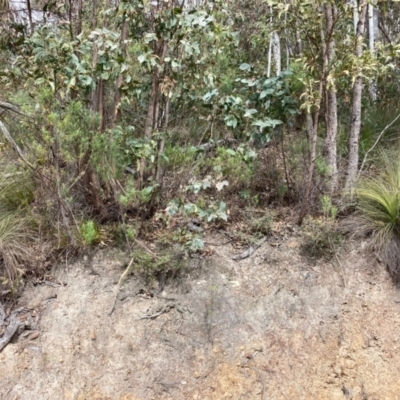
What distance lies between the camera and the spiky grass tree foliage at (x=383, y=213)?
3100mm

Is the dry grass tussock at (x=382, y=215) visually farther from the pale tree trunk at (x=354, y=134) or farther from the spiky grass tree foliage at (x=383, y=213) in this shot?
the pale tree trunk at (x=354, y=134)

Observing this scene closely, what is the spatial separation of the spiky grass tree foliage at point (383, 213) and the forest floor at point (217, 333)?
12cm

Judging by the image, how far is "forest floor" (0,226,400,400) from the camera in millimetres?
2605

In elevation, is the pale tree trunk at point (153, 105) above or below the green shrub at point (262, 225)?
above

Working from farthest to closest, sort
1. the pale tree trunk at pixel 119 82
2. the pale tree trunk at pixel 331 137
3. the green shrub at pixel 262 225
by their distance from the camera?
the pale tree trunk at pixel 331 137, the green shrub at pixel 262 225, the pale tree trunk at pixel 119 82

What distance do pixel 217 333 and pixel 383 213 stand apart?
5.07 ft

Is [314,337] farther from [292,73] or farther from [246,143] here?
[292,73]

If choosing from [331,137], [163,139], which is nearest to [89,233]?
[163,139]

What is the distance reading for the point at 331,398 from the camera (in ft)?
8.53

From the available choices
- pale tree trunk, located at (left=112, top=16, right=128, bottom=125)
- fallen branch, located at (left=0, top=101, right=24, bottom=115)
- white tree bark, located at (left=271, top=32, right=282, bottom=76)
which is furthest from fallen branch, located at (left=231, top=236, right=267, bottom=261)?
white tree bark, located at (left=271, top=32, right=282, bottom=76)

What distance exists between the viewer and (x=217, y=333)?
282cm

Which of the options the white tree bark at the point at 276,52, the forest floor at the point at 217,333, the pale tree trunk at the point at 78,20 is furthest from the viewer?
the white tree bark at the point at 276,52

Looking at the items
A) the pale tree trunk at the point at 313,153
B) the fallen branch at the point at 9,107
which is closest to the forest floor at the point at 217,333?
the pale tree trunk at the point at 313,153

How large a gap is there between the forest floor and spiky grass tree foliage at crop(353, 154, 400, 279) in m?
0.12
